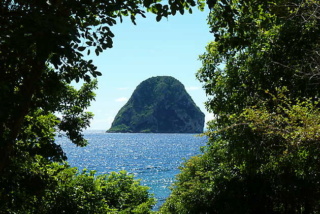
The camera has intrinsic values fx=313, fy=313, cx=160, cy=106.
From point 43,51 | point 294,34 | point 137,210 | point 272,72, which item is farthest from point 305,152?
point 137,210

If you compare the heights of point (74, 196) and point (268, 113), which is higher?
point (268, 113)

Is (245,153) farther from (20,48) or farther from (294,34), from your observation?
(20,48)

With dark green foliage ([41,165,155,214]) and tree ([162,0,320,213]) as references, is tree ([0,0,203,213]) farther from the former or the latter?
tree ([162,0,320,213])

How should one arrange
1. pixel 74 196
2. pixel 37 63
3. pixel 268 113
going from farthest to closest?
pixel 74 196 < pixel 268 113 < pixel 37 63

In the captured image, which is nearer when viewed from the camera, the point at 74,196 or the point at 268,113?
the point at 268,113

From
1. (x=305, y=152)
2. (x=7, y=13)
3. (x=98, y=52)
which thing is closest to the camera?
(x=7, y=13)

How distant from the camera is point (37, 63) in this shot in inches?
180

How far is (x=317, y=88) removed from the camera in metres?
10.9

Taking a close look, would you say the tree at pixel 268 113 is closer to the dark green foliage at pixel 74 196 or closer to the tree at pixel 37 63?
the dark green foliage at pixel 74 196

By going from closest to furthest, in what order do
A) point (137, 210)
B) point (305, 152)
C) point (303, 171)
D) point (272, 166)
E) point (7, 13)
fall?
point (7, 13), point (305, 152), point (303, 171), point (272, 166), point (137, 210)

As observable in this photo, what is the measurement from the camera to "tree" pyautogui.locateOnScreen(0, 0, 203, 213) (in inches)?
140

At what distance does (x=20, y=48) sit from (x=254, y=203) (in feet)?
37.0

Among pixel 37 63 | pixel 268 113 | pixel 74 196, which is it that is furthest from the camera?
pixel 74 196

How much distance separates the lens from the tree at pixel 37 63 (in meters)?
3.55
